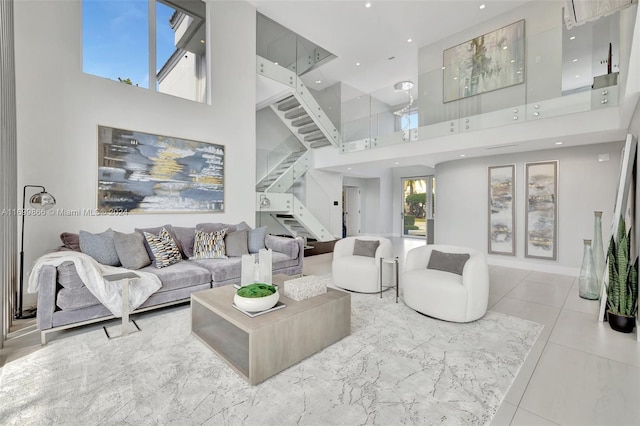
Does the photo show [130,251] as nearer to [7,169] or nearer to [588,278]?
[7,169]

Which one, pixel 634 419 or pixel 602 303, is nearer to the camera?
pixel 634 419

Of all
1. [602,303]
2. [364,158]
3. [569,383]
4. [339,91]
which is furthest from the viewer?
[339,91]

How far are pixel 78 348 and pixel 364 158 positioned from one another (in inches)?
244

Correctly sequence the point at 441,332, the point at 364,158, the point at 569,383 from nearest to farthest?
the point at 569,383
the point at 441,332
the point at 364,158

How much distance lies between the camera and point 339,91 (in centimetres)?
918

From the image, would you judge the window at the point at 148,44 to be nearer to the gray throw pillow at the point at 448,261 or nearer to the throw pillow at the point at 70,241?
the throw pillow at the point at 70,241

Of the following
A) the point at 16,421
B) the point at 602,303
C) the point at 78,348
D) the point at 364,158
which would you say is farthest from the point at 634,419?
the point at 364,158

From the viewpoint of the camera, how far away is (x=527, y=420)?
167 centimetres

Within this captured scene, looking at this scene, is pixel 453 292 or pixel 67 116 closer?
pixel 453 292

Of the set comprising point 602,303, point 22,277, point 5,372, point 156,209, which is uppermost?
point 156,209

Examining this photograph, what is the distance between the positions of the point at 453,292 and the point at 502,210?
3.91 m

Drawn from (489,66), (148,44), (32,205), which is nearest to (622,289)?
(489,66)

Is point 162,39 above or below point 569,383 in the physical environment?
above

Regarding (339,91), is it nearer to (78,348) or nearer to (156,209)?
(156,209)
